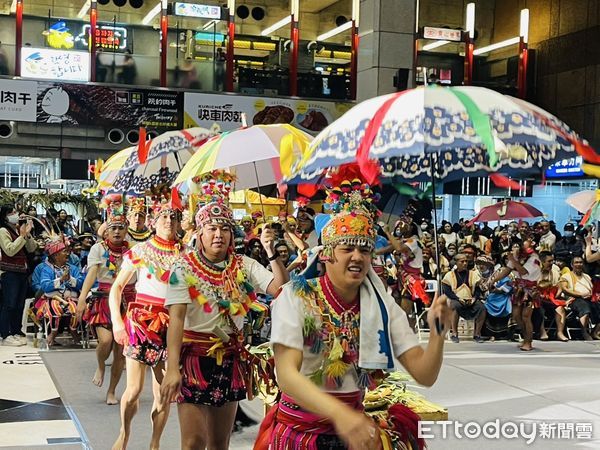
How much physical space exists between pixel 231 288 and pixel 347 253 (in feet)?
5.47

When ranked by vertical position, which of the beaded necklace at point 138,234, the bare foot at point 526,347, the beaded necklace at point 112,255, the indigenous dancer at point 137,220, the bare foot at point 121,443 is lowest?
the bare foot at point 526,347

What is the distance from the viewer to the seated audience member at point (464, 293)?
1401 centimetres

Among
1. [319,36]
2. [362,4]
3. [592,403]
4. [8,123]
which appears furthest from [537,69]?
[592,403]

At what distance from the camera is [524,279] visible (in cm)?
1379

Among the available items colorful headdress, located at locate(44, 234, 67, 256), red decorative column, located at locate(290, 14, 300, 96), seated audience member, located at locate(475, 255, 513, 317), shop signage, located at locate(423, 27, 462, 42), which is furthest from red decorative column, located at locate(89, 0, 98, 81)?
seated audience member, located at locate(475, 255, 513, 317)

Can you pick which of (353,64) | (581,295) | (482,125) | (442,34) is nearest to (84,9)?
(353,64)

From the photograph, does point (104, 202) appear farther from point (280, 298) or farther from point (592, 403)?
point (280, 298)

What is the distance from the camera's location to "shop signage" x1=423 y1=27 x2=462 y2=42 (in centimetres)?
2550

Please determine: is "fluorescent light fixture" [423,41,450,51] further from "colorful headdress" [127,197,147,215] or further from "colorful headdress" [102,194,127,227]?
"colorful headdress" [127,197,147,215]

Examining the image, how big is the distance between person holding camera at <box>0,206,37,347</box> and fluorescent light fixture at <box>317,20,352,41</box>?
16367 millimetres

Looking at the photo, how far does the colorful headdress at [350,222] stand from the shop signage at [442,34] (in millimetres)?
21876

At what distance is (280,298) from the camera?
12.5 ft

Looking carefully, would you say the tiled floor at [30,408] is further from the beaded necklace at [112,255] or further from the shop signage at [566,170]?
the shop signage at [566,170]

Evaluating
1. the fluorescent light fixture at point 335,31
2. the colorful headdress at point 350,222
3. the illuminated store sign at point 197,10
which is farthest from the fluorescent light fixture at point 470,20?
the colorful headdress at point 350,222
